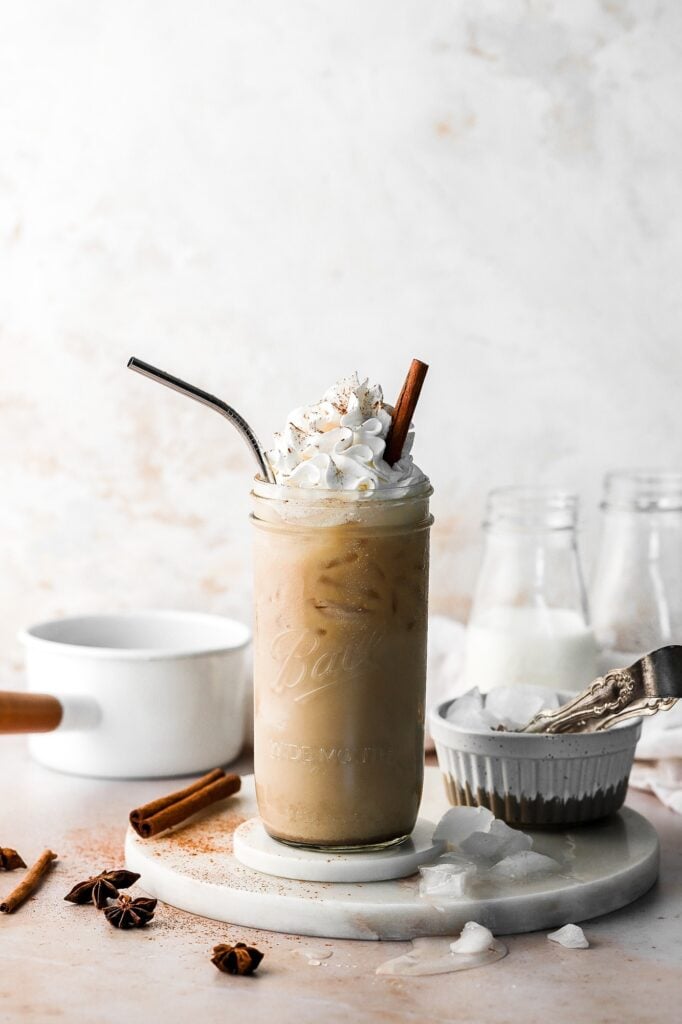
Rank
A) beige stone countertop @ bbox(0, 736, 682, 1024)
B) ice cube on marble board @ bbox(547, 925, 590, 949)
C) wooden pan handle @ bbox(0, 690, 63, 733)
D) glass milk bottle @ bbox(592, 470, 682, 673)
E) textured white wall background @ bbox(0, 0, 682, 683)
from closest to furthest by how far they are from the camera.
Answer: beige stone countertop @ bbox(0, 736, 682, 1024) → ice cube on marble board @ bbox(547, 925, 590, 949) → wooden pan handle @ bbox(0, 690, 63, 733) → glass milk bottle @ bbox(592, 470, 682, 673) → textured white wall background @ bbox(0, 0, 682, 683)

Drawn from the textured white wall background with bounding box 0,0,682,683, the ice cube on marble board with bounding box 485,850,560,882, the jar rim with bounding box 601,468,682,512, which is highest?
the textured white wall background with bounding box 0,0,682,683

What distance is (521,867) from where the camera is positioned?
1.01 m

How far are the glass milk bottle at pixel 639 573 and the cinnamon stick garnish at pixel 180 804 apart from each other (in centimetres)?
44

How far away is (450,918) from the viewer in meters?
0.95

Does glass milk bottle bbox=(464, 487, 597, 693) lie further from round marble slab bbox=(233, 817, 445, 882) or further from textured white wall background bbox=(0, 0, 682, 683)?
round marble slab bbox=(233, 817, 445, 882)

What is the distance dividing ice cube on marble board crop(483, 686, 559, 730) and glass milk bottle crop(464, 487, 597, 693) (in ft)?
0.43

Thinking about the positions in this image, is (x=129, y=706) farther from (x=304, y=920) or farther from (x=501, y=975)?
(x=501, y=975)

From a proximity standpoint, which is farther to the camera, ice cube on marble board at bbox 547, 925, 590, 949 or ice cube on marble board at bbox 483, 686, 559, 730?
ice cube on marble board at bbox 483, 686, 559, 730

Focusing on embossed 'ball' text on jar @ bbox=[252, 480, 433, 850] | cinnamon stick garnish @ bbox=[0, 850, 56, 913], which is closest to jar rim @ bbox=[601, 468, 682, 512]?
embossed 'ball' text on jar @ bbox=[252, 480, 433, 850]

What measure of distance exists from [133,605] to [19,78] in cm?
66

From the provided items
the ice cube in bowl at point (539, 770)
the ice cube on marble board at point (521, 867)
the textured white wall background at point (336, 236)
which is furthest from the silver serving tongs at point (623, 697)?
the textured white wall background at point (336, 236)

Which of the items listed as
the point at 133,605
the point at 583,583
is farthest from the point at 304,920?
→ the point at 133,605

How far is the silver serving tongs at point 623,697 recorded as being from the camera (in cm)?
100

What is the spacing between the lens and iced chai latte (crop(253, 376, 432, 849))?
3.24 ft
